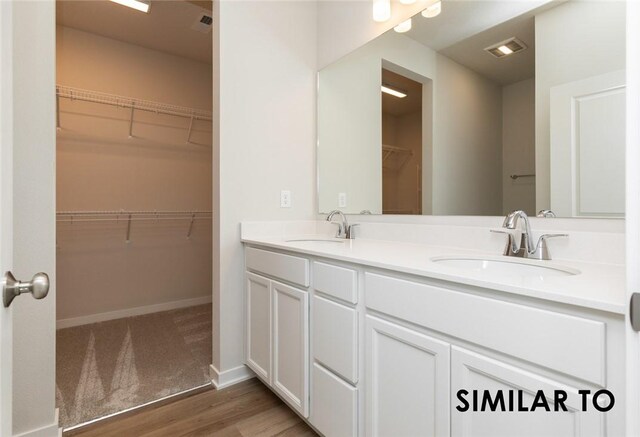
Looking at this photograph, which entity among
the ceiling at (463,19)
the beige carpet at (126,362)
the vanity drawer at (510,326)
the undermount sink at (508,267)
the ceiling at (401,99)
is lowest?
the beige carpet at (126,362)

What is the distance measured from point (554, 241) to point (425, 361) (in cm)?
68

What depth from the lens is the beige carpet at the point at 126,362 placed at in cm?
170

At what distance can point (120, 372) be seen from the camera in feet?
6.49

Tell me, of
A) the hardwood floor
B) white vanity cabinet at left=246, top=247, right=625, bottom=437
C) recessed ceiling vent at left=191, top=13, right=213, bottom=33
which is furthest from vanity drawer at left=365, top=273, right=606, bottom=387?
recessed ceiling vent at left=191, top=13, right=213, bottom=33

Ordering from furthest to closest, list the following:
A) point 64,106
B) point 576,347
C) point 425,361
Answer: point 64,106 → point 425,361 → point 576,347

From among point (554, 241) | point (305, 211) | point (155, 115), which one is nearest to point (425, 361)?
point (554, 241)

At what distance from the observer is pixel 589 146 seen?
3.71 ft

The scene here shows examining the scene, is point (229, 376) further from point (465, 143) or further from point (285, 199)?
point (465, 143)

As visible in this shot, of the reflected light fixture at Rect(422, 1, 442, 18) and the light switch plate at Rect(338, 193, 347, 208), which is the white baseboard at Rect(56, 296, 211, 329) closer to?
the light switch plate at Rect(338, 193, 347, 208)

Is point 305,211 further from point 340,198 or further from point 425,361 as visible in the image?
point 425,361

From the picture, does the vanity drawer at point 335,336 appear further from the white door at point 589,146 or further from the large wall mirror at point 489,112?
the white door at point 589,146

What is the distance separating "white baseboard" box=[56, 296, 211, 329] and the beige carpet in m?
0.07

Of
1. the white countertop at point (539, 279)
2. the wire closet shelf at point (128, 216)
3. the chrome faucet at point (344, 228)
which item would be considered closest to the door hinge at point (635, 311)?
the white countertop at point (539, 279)

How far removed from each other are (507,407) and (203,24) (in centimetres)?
317
